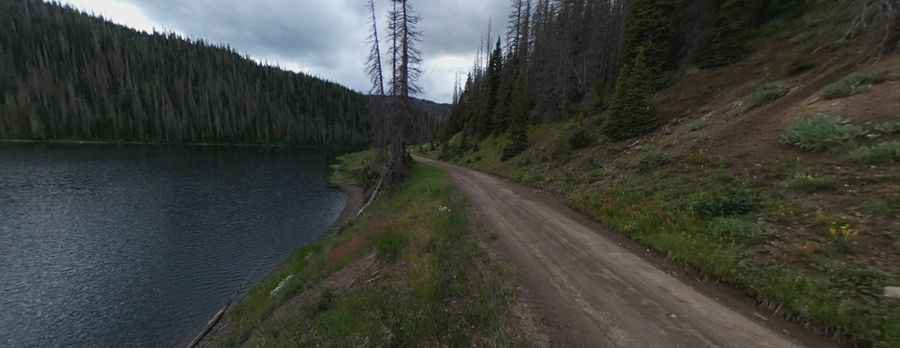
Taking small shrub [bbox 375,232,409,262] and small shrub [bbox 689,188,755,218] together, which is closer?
small shrub [bbox 689,188,755,218]

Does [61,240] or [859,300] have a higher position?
[859,300]

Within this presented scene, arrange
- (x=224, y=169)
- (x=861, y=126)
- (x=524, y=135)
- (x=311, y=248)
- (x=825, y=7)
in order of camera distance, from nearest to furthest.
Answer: (x=861, y=126), (x=311, y=248), (x=825, y=7), (x=524, y=135), (x=224, y=169)

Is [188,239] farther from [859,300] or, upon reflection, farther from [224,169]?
[224,169]

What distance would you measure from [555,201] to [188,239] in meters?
25.1

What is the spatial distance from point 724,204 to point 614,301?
20.1 ft

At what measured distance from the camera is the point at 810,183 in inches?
359

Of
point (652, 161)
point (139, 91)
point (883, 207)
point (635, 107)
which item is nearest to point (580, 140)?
point (635, 107)

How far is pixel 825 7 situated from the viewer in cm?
2520

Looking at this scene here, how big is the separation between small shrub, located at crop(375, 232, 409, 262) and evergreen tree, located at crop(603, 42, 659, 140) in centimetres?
1824

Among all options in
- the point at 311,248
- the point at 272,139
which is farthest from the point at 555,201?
the point at 272,139

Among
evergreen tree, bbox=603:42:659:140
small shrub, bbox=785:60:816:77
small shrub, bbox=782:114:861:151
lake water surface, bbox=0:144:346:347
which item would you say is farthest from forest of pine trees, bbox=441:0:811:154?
lake water surface, bbox=0:144:346:347

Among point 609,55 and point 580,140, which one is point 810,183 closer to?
point 580,140

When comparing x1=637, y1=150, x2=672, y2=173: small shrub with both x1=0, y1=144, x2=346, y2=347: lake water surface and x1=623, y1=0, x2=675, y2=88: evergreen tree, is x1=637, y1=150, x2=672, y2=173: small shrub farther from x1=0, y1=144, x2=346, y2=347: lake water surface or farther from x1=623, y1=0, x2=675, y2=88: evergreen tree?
x1=0, y1=144, x2=346, y2=347: lake water surface

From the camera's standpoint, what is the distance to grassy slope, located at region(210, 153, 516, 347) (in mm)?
5707
